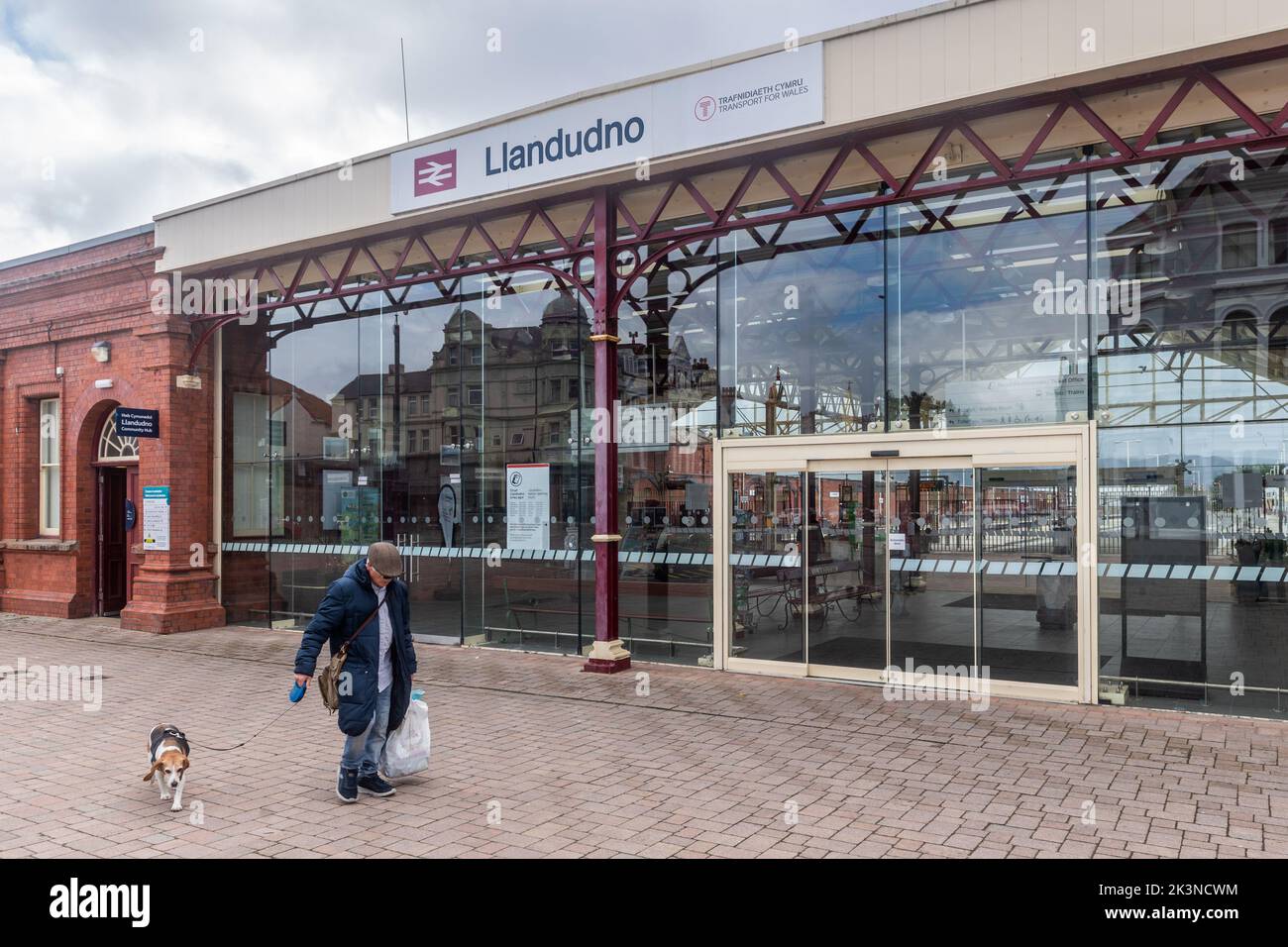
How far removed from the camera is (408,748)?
241 inches

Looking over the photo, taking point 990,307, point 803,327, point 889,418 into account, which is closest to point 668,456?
point 803,327

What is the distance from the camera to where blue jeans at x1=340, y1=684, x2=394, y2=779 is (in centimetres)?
586

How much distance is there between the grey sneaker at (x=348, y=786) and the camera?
583 cm

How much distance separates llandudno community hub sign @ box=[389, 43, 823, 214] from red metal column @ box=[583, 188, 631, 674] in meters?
0.65

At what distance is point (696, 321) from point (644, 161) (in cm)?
196

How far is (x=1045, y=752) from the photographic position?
6879mm

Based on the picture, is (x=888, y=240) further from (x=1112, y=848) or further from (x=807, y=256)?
(x=1112, y=848)

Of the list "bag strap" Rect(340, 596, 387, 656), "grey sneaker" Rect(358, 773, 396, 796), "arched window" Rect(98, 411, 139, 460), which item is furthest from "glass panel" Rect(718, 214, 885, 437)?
"arched window" Rect(98, 411, 139, 460)

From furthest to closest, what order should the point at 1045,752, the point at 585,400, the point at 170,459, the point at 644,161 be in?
the point at 170,459 < the point at 585,400 < the point at 644,161 < the point at 1045,752

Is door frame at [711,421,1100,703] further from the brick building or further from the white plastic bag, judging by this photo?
the brick building

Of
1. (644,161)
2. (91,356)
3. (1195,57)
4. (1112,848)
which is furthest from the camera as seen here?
(91,356)

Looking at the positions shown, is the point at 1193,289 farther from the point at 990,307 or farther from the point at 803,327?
the point at 803,327

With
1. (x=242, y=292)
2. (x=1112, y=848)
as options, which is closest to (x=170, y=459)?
(x=242, y=292)

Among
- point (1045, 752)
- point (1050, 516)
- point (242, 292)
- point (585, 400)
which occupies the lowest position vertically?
point (1045, 752)
